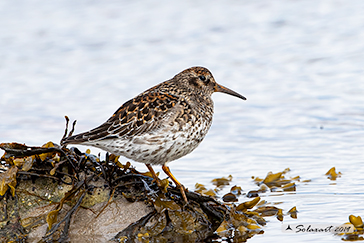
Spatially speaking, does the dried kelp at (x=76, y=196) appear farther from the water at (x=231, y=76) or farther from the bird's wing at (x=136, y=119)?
the water at (x=231, y=76)

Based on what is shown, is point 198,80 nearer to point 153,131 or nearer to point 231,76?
point 153,131

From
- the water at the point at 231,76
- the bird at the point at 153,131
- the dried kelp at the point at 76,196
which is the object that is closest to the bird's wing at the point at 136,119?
the bird at the point at 153,131

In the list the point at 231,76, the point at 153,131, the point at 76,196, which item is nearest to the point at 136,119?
the point at 153,131

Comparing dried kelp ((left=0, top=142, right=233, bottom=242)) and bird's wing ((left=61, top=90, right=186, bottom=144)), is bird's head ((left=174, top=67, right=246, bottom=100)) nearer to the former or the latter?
bird's wing ((left=61, top=90, right=186, bottom=144))

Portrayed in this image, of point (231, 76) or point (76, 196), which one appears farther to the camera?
point (231, 76)

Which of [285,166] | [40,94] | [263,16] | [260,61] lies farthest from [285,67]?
[40,94]

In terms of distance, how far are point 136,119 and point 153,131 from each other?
221mm

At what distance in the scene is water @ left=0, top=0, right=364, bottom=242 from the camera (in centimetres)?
627

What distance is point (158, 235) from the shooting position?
14.9 ft

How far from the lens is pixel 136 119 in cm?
509

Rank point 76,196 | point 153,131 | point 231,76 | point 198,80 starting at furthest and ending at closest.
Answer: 1. point 231,76
2. point 198,80
3. point 153,131
4. point 76,196

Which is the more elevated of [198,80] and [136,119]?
[198,80]

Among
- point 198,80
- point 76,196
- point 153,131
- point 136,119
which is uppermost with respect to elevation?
point 198,80

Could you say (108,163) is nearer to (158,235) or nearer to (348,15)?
(158,235)
